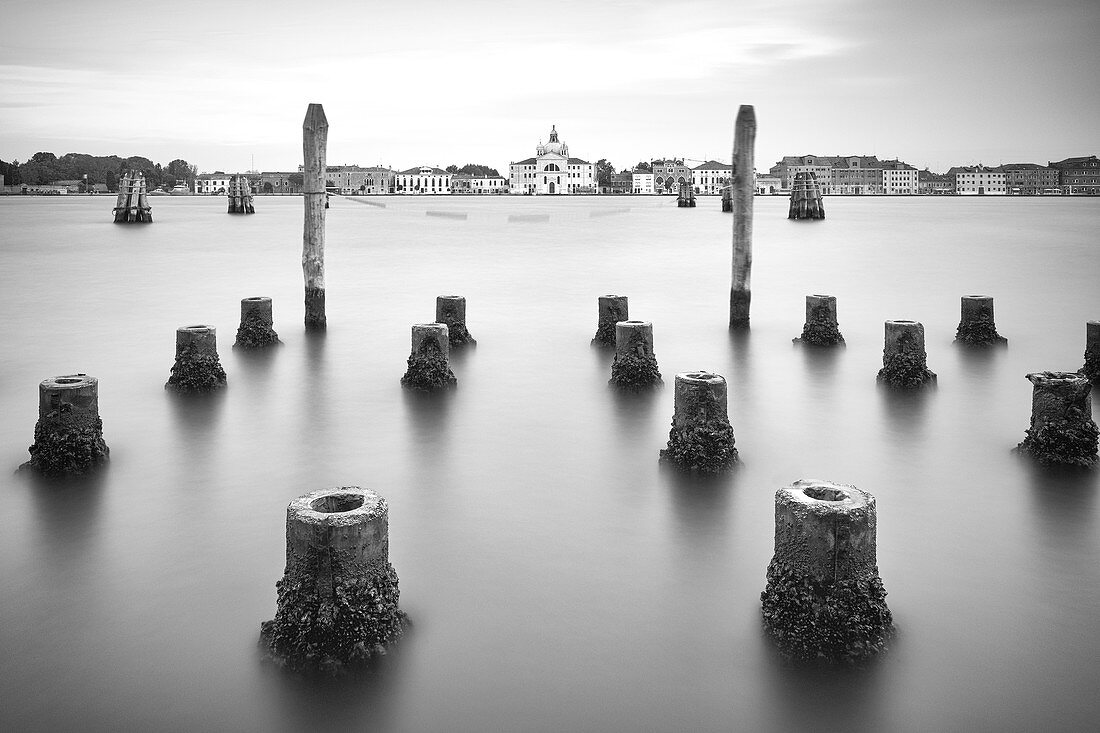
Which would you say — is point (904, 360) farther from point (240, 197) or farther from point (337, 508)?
point (240, 197)

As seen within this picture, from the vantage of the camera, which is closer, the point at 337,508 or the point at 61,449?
the point at 337,508

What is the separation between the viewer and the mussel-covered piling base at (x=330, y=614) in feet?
18.9

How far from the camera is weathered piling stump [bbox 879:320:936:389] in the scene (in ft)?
44.4

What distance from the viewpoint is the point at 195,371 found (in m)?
13.6

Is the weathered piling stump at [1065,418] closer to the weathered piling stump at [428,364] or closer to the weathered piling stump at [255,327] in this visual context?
the weathered piling stump at [428,364]

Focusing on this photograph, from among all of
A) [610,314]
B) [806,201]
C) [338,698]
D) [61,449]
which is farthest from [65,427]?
[806,201]

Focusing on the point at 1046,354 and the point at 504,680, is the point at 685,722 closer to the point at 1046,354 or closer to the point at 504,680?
the point at 504,680

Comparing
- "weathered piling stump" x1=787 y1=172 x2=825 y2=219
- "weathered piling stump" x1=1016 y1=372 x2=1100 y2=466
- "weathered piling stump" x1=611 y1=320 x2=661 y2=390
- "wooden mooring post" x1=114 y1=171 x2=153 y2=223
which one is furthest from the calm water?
"weathered piling stump" x1=787 y1=172 x2=825 y2=219

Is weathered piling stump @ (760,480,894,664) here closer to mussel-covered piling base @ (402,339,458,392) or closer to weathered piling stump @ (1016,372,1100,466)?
weathered piling stump @ (1016,372,1100,466)

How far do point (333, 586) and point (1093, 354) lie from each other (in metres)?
11.1

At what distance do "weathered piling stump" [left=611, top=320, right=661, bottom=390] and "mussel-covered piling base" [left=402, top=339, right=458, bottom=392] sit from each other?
2.29m

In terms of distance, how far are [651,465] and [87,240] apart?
164ft

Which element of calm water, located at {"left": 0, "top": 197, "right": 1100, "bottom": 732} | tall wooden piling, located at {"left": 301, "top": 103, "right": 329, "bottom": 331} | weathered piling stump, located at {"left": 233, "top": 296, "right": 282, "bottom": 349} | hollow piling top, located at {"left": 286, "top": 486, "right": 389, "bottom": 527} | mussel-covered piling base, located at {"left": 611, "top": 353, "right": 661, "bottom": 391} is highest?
tall wooden piling, located at {"left": 301, "top": 103, "right": 329, "bottom": 331}

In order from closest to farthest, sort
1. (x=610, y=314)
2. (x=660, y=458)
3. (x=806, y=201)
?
1. (x=660, y=458)
2. (x=610, y=314)
3. (x=806, y=201)
